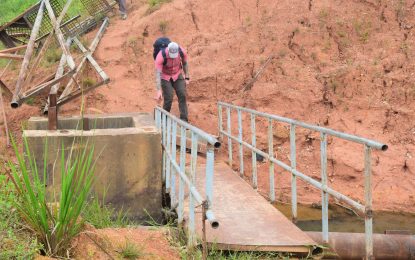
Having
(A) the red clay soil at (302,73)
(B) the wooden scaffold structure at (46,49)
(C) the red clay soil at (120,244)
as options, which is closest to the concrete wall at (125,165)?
(B) the wooden scaffold structure at (46,49)

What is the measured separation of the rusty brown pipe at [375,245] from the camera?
5.05m

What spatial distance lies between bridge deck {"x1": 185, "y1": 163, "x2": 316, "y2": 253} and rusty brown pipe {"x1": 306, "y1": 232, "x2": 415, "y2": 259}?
39cm

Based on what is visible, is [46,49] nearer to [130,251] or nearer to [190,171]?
[190,171]

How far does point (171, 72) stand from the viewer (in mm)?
8844

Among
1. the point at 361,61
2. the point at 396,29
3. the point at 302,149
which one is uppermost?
the point at 396,29

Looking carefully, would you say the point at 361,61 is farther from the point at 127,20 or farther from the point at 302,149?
the point at 127,20

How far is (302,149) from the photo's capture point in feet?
32.2

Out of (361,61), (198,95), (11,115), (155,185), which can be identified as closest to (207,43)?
(198,95)

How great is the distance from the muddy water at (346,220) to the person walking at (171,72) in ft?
8.73

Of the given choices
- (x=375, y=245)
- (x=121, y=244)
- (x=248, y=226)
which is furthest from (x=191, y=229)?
(x=375, y=245)

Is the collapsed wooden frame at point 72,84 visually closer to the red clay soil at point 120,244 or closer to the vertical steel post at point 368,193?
the red clay soil at point 120,244

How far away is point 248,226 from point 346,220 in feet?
11.2

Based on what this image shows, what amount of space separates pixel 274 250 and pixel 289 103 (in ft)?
21.6

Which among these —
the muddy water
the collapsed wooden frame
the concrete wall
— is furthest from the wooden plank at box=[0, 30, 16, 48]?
the muddy water
